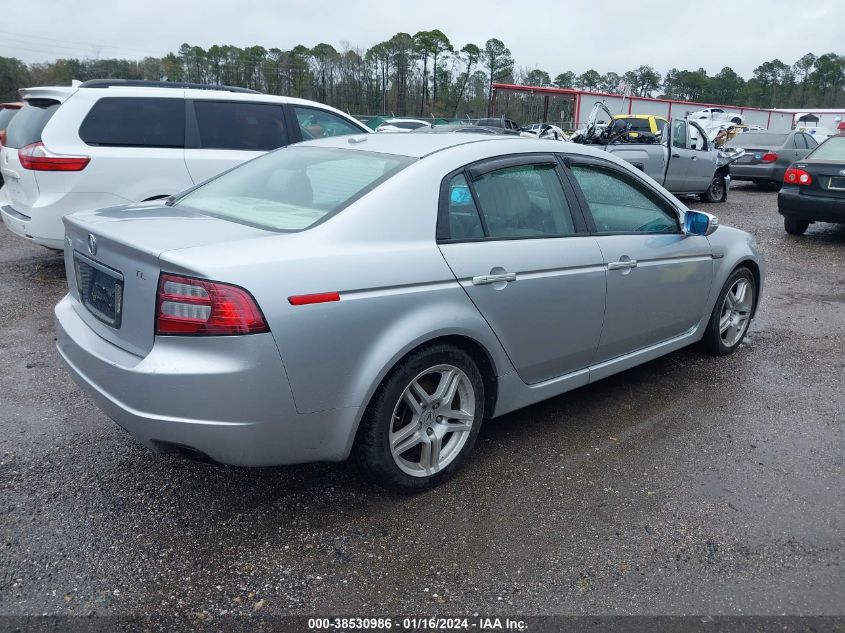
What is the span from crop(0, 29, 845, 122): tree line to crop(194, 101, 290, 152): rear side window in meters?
32.2

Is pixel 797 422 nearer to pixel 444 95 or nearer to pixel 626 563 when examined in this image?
pixel 626 563

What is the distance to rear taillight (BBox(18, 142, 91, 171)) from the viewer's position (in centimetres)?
603

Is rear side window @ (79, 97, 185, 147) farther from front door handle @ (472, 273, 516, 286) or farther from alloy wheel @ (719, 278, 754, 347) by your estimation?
alloy wheel @ (719, 278, 754, 347)

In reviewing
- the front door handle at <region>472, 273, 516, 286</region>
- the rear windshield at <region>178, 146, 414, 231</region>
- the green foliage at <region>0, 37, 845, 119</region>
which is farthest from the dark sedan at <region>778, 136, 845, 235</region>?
the green foliage at <region>0, 37, 845, 119</region>

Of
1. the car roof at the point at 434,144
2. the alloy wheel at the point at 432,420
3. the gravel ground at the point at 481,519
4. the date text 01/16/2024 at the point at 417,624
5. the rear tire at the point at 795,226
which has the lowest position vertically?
the date text 01/16/2024 at the point at 417,624

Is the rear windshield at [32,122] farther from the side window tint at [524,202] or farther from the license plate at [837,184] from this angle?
the license plate at [837,184]

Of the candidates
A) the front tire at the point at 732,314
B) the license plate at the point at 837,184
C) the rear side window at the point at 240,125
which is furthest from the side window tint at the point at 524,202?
the license plate at the point at 837,184

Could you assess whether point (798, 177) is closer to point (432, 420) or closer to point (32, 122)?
point (432, 420)

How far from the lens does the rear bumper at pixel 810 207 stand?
941 centimetres

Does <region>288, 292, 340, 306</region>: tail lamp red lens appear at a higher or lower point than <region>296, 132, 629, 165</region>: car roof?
lower

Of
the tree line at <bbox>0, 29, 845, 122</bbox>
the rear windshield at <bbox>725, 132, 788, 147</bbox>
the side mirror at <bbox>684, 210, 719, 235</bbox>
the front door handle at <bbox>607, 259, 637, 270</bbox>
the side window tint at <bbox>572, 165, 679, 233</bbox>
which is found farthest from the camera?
the tree line at <bbox>0, 29, 845, 122</bbox>

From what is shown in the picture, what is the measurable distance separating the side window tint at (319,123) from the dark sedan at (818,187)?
254 inches

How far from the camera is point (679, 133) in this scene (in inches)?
539

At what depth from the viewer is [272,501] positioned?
3068 millimetres
